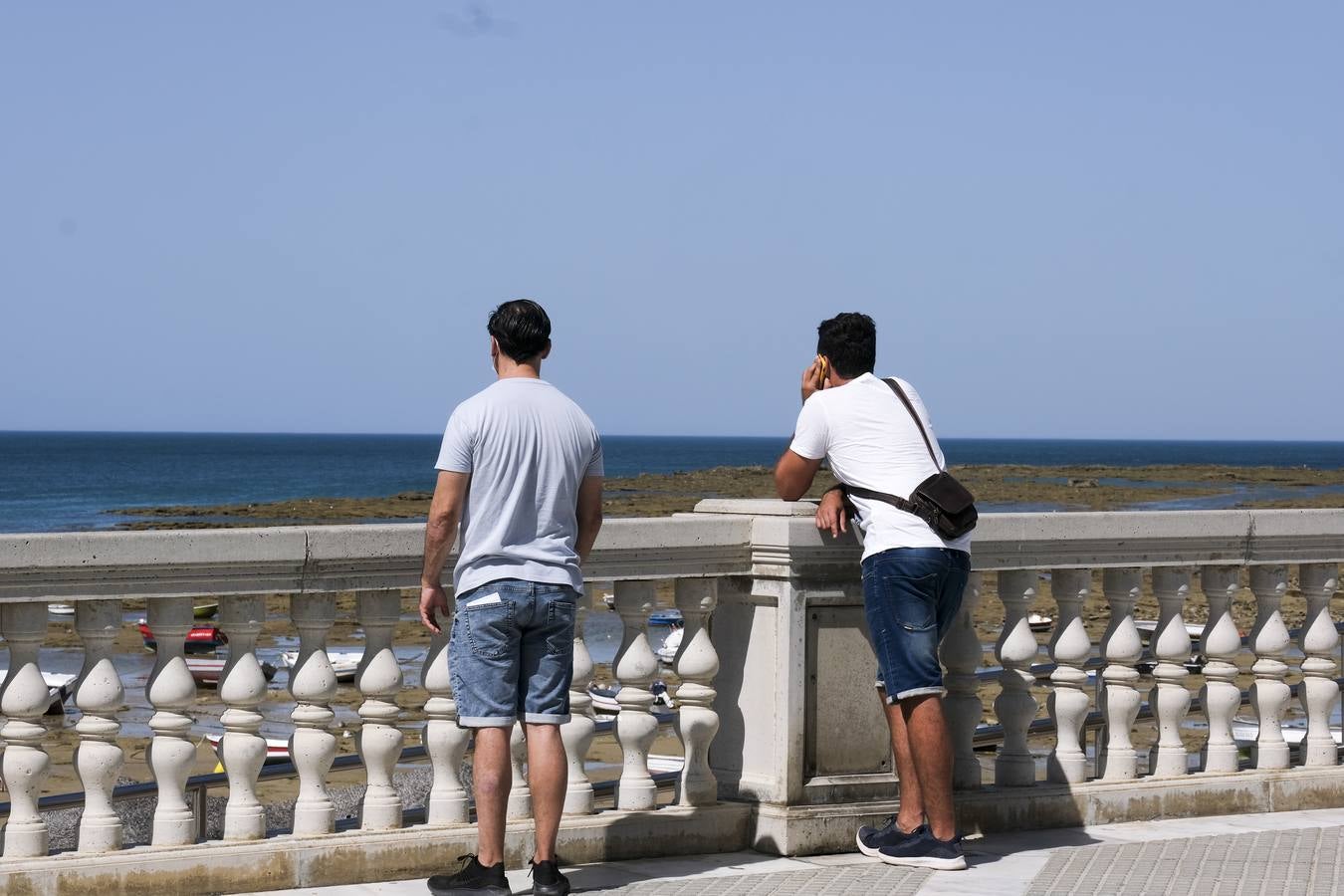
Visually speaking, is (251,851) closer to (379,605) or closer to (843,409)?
(379,605)

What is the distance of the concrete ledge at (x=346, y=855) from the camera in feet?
15.7

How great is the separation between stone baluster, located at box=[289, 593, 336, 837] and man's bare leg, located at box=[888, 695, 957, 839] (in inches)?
72.0

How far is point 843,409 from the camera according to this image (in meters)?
5.51

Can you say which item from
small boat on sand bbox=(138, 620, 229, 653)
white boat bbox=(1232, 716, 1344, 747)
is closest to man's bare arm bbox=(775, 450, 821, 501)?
white boat bbox=(1232, 716, 1344, 747)

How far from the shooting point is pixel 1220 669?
6445 millimetres

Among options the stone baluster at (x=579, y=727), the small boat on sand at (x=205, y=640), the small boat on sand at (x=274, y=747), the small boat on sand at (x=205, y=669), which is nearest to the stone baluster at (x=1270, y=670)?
the stone baluster at (x=579, y=727)

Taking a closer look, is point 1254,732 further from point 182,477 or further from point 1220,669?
point 182,477

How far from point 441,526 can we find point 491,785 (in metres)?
0.77

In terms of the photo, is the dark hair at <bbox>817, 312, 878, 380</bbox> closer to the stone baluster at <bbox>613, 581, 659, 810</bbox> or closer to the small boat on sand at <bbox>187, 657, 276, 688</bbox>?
the stone baluster at <bbox>613, 581, 659, 810</bbox>

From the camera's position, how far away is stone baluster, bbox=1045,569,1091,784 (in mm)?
6176

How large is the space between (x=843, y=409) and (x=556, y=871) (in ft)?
5.62

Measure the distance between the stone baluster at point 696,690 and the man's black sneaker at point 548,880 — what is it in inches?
34.3

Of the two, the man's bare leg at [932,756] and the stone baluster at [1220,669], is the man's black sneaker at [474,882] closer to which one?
the man's bare leg at [932,756]

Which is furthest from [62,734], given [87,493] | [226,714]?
[87,493]
